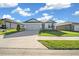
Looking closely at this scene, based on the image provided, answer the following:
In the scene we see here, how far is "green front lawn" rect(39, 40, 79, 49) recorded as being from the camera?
8.30 m

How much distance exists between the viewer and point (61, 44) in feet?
27.6

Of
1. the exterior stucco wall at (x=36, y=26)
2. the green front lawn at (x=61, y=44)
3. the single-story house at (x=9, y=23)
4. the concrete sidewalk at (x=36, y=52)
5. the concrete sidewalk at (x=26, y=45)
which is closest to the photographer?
the concrete sidewalk at (x=36, y=52)

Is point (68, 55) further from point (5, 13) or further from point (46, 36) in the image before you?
point (5, 13)

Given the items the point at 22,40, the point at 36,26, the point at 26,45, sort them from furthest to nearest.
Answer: the point at 36,26, the point at 22,40, the point at 26,45

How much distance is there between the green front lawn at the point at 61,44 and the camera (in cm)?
830

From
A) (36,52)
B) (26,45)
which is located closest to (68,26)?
(36,52)

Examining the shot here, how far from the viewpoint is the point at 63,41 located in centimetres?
849

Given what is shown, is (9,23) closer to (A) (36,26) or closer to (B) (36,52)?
(A) (36,26)

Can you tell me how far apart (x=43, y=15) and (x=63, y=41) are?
128cm

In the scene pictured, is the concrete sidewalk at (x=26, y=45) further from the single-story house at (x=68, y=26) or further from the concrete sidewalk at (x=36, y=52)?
the single-story house at (x=68, y=26)

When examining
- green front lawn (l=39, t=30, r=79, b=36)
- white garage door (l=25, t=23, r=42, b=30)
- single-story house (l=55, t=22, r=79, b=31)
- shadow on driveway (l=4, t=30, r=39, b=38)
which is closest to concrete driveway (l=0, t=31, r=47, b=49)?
shadow on driveway (l=4, t=30, r=39, b=38)

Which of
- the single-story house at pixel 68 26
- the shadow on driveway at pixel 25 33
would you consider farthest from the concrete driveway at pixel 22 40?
the single-story house at pixel 68 26

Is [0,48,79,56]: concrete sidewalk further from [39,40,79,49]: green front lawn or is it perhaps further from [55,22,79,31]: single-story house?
[55,22,79,31]: single-story house

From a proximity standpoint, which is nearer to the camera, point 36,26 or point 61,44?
point 61,44
